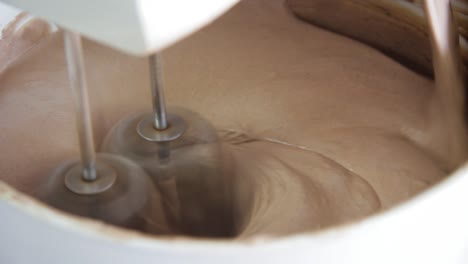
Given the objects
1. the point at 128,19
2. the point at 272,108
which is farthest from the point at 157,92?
the point at 128,19

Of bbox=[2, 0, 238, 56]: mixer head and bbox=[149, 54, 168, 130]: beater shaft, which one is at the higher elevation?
bbox=[2, 0, 238, 56]: mixer head

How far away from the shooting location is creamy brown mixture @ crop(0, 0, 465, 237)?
641 millimetres

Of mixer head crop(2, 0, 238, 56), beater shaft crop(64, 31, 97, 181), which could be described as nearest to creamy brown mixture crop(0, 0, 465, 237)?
beater shaft crop(64, 31, 97, 181)

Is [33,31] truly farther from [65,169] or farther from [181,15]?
[181,15]

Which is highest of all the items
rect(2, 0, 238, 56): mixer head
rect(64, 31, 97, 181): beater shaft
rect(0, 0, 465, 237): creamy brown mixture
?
rect(2, 0, 238, 56): mixer head

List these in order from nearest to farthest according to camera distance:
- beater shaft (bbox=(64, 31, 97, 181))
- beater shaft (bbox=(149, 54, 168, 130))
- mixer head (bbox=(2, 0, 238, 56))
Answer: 1. mixer head (bbox=(2, 0, 238, 56))
2. beater shaft (bbox=(64, 31, 97, 181))
3. beater shaft (bbox=(149, 54, 168, 130))

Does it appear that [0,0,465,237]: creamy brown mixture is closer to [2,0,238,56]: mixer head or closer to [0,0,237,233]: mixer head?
[0,0,237,233]: mixer head

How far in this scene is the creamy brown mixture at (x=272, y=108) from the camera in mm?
641

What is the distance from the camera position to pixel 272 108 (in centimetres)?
75

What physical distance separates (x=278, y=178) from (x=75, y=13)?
383 mm

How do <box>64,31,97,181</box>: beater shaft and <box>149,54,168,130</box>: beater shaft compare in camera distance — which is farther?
<box>149,54,168,130</box>: beater shaft

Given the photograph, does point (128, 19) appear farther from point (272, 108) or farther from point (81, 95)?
point (272, 108)

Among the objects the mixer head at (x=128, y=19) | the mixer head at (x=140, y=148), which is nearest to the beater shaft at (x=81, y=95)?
the mixer head at (x=140, y=148)

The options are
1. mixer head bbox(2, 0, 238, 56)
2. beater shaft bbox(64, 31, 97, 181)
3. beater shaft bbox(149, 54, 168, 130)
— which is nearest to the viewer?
mixer head bbox(2, 0, 238, 56)
